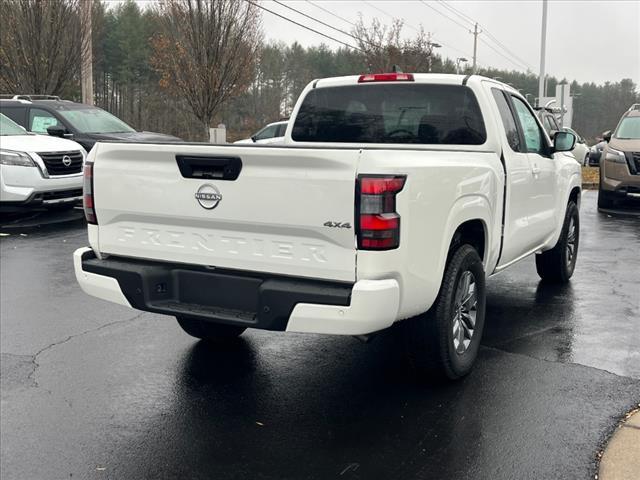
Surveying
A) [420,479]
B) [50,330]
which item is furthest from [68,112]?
[420,479]

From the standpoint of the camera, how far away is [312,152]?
11.3ft

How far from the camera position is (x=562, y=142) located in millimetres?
6055

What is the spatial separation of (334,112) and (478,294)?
1.90 meters

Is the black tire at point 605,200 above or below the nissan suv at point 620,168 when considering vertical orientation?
below

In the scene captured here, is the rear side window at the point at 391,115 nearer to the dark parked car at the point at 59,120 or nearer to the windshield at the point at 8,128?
the windshield at the point at 8,128

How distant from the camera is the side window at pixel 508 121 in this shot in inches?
207

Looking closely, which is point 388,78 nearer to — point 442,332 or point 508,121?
point 508,121

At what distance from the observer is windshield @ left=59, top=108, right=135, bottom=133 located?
13.1m

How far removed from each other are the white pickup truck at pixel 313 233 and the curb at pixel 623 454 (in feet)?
3.19

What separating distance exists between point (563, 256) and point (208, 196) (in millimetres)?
4417

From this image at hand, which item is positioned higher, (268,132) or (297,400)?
(268,132)

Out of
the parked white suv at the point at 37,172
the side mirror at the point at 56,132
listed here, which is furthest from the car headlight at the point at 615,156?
the side mirror at the point at 56,132

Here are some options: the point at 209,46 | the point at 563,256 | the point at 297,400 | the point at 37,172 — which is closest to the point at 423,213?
the point at 297,400

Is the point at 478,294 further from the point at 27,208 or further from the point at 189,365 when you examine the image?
the point at 27,208
